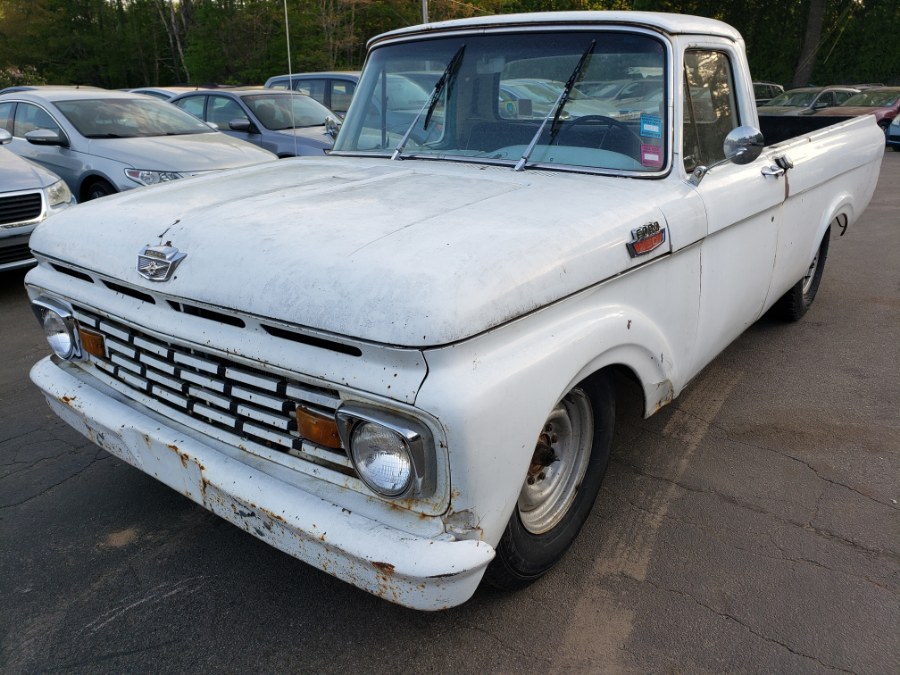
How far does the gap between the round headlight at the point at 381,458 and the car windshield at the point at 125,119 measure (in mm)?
6965

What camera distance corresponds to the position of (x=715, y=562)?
265cm

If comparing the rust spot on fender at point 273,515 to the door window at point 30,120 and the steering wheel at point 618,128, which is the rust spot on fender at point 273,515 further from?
the door window at point 30,120

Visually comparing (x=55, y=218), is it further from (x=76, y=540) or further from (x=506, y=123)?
(x=506, y=123)

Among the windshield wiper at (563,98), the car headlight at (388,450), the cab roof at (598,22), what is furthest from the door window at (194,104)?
the car headlight at (388,450)

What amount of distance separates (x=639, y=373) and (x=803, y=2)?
34241 mm

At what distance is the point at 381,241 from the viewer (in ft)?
6.86

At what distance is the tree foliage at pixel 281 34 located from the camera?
28562mm

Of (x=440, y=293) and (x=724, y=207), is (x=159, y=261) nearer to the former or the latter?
(x=440, y=293)

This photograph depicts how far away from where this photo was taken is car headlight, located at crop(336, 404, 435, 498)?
1.83 metres

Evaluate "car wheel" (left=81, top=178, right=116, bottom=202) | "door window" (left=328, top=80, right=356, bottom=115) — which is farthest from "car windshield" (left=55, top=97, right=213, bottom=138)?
"door window" (left=328, top=80, right=356, bottom=115)

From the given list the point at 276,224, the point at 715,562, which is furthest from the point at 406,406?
the point at 715,562

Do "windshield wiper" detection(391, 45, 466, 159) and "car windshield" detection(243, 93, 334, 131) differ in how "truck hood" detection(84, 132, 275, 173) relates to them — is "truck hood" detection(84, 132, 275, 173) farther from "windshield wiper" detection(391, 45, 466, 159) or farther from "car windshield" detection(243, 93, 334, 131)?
"windshield wiper" detection(391, 45, 466, 159)

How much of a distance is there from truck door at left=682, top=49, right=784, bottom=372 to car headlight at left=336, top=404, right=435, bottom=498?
1628mm

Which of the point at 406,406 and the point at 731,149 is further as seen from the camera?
the point at 731,149
